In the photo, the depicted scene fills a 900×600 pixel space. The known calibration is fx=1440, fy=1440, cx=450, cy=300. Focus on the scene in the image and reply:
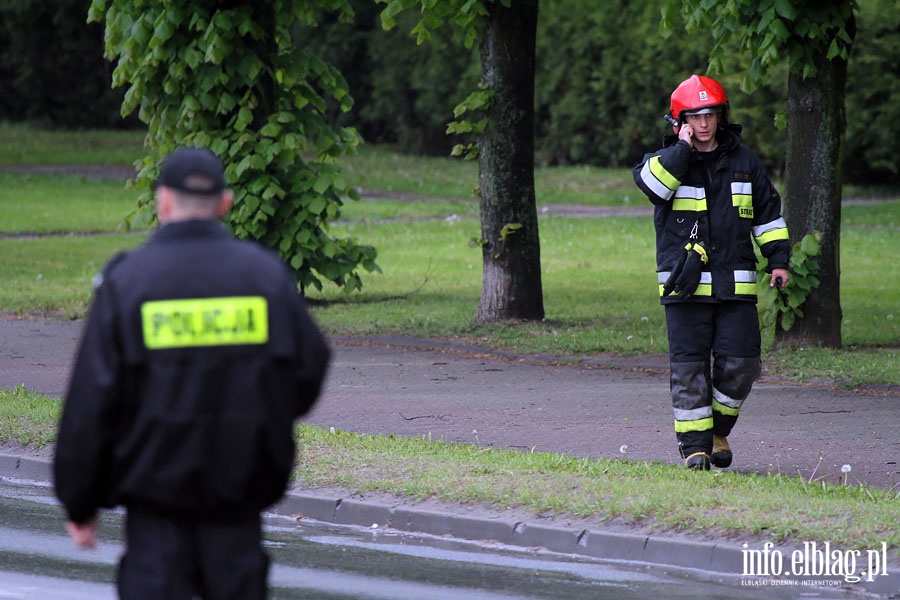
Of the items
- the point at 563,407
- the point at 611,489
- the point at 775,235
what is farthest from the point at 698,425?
the point at 563,407

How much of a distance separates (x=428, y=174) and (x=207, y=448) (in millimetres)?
35357

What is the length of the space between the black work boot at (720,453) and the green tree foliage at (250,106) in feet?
27.7

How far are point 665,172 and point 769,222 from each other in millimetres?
694

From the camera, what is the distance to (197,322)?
12.0 ft

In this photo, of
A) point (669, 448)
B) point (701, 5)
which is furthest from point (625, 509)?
point (701, 5)

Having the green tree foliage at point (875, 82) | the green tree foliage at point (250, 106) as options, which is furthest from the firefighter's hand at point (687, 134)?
the green tree foliage at point (875, 82)

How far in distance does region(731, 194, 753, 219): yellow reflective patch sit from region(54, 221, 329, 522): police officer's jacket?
4289 millimetres

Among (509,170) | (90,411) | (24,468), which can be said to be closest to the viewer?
(90,411)

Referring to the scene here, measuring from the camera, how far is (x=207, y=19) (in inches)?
592

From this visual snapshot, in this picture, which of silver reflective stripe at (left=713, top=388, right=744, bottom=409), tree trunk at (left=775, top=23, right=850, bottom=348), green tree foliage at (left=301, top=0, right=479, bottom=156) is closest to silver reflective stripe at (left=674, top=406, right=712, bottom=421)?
silver reflective stripe at (left=713, top=388, right=744, bottom=409)

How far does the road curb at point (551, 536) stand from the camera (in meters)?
6.30

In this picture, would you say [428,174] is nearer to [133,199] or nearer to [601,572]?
[133,199]

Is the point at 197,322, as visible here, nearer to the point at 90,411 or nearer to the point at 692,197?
the point at 90,411

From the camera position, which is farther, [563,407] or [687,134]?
[563,407]
